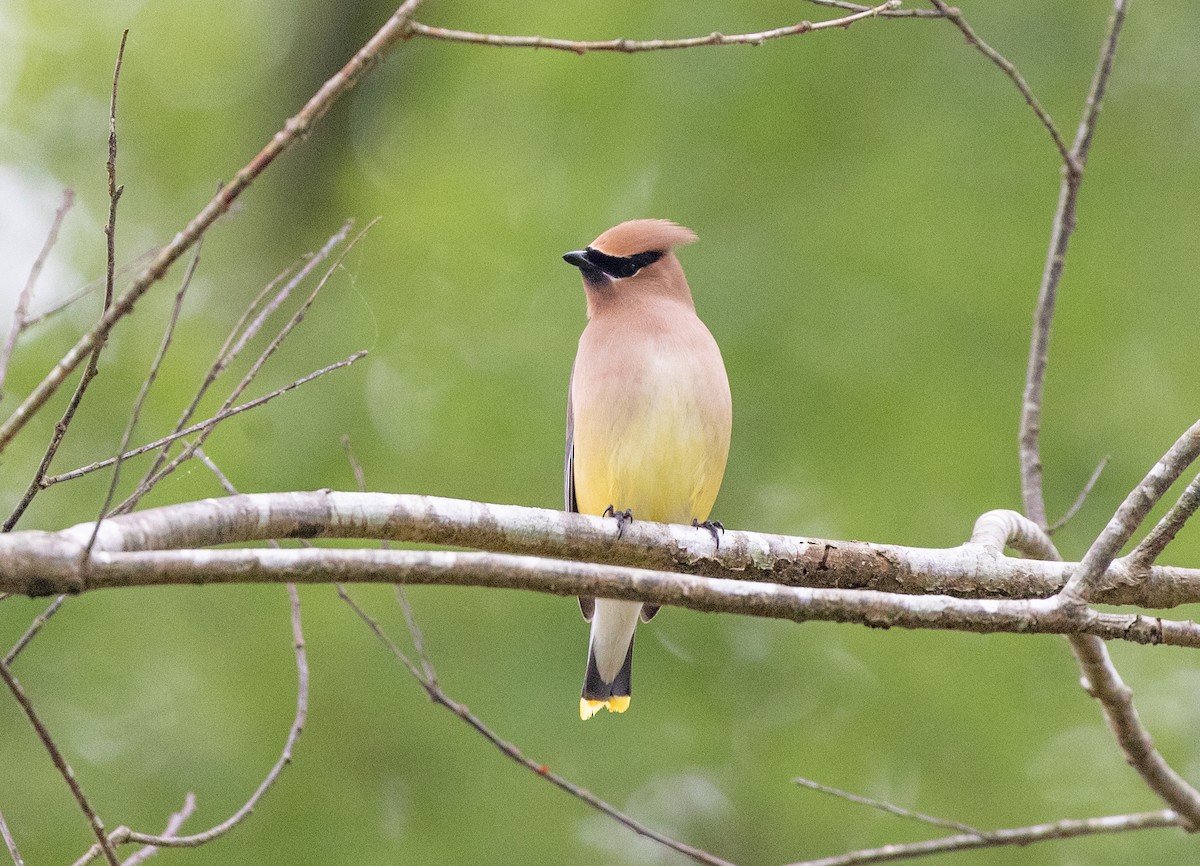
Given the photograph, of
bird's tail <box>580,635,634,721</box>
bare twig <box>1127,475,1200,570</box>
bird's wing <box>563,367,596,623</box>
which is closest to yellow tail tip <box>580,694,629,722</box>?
bird's tail <box>580,635,634,721</box>

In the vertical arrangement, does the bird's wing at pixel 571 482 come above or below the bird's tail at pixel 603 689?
above

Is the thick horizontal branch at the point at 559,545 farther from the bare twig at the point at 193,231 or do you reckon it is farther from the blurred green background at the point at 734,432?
the blurred green background at the point at 734,432

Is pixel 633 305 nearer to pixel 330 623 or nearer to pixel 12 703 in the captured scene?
pixel 330 623

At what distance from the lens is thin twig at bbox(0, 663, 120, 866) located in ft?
7.14

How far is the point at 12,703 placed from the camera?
19.5ft

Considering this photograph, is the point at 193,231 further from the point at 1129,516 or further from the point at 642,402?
the point at 642,402

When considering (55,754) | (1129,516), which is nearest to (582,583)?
(55,754)

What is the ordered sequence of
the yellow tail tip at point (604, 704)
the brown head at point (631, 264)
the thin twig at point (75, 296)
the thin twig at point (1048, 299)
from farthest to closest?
the yellow tail tip at point (604, 704)
the brown head at point (631, 264)
the thin twig at point (1048, 299)
the thin twig at point (75, 296)

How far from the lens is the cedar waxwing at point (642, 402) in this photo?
16.2 ft

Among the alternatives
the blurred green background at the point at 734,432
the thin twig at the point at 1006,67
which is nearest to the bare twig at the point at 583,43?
the thin twig at the point at 1006,67

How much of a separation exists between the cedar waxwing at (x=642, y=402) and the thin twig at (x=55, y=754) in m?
2.40

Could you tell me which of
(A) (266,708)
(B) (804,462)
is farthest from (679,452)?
(A) (266,708)

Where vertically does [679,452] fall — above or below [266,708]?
above

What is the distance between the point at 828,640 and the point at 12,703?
12.6ft
